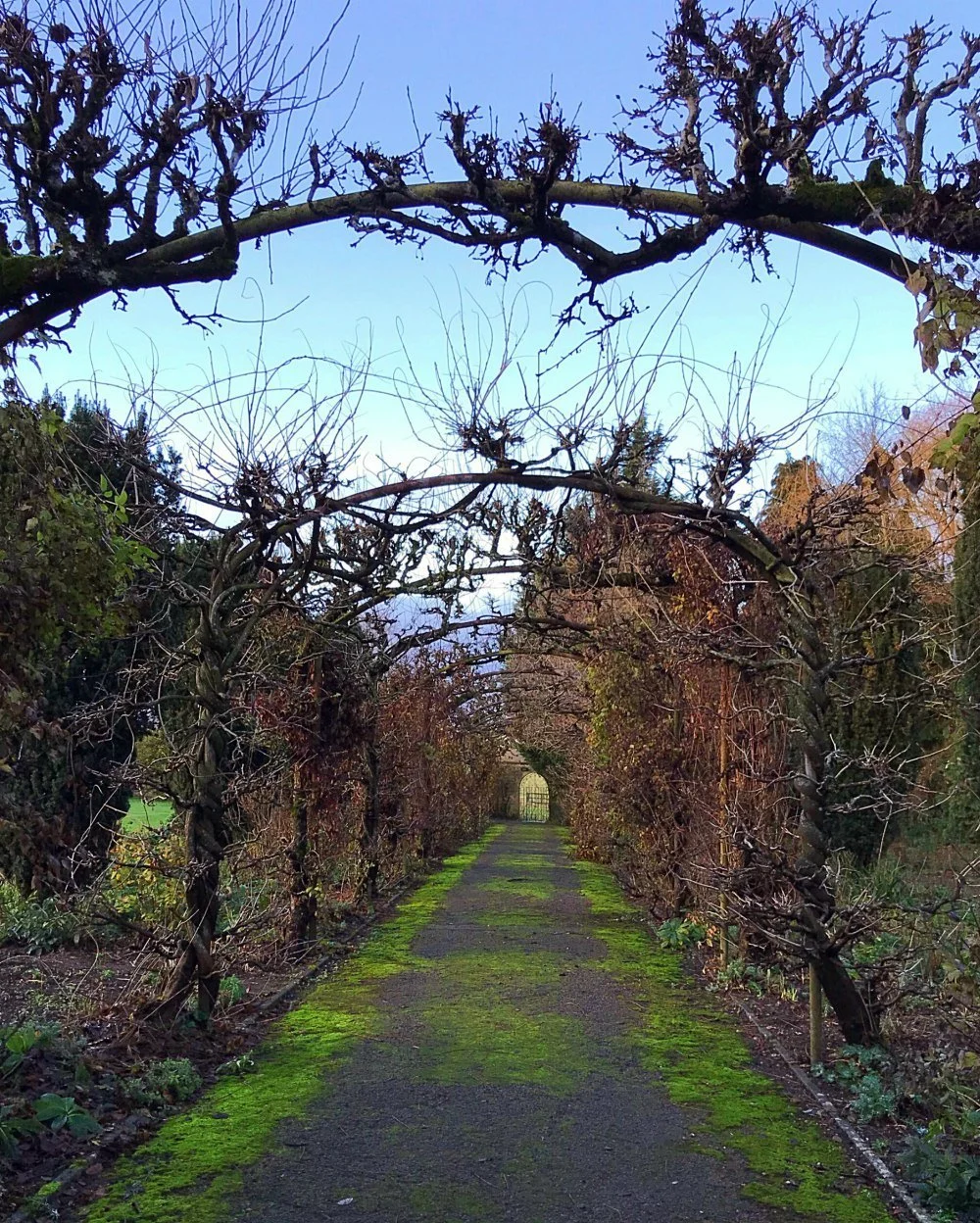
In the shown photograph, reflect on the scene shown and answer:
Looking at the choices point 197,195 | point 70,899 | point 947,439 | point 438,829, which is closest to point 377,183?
point 197,195

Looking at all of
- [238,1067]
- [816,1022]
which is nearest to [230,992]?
[238,1067]

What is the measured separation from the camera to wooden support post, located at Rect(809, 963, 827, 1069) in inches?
224

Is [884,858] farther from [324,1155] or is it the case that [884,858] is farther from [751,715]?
[324,1155]

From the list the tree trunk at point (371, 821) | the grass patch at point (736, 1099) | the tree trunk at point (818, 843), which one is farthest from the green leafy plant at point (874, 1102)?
the tree trunk at point (371, 821)

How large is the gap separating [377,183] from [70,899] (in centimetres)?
356

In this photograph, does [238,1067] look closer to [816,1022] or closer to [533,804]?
[816,1022]

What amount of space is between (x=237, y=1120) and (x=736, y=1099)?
2.32m

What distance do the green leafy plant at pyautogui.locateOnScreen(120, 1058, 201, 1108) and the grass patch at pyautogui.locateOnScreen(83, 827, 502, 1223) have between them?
0.11 metres

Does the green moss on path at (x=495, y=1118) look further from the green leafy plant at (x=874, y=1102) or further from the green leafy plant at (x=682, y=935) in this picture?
the green leafy plant at (x=682, y=935)

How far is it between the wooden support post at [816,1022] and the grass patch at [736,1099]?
1.03ft

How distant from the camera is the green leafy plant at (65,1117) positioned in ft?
14.2

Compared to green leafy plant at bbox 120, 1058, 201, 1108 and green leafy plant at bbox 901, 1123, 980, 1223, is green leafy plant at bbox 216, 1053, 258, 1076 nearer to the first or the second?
green leafy plant at bbox 120, 1058, 201, 1108

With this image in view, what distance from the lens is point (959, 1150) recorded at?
13.3 ft

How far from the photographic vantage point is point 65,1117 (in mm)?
4363
